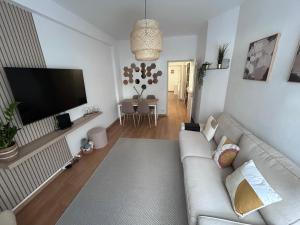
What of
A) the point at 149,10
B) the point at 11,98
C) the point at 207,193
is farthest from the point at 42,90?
the point at 207,193

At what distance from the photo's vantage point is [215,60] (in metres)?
2.89

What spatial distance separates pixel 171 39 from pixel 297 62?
3.49 meters

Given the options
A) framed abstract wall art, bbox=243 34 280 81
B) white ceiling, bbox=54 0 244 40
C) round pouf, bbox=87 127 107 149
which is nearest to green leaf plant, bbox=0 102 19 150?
round pouf, bbox=87 127 107 149

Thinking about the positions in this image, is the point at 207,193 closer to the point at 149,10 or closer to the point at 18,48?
the point at 18,48

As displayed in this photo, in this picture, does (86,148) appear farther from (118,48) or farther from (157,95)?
(118,48)

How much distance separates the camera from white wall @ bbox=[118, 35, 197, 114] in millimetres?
4091

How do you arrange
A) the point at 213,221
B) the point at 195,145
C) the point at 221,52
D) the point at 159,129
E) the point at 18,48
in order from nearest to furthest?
the point at 213,221, the point at 18,48, the point at 195,145, the point at 221,52, the point at 159,129

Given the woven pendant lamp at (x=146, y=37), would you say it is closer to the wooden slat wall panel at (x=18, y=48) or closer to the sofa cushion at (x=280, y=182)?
the wooden slat wall panel at (x=18, y=48)

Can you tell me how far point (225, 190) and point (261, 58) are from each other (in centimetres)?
176

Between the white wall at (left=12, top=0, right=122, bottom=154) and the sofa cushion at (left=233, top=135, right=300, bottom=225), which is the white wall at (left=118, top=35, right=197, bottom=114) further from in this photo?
the sofa cushion at (left=233, top=135, right=300, bottom=225)

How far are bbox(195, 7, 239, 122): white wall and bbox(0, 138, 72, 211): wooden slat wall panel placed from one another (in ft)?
10.4

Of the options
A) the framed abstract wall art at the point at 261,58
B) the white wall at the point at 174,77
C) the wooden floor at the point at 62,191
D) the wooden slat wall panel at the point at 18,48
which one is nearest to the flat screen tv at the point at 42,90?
the wooden slat wall panel at the point at 18,48

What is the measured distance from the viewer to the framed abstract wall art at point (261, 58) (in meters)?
Answer: 1.58

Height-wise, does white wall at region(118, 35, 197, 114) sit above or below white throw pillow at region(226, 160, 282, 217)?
above
